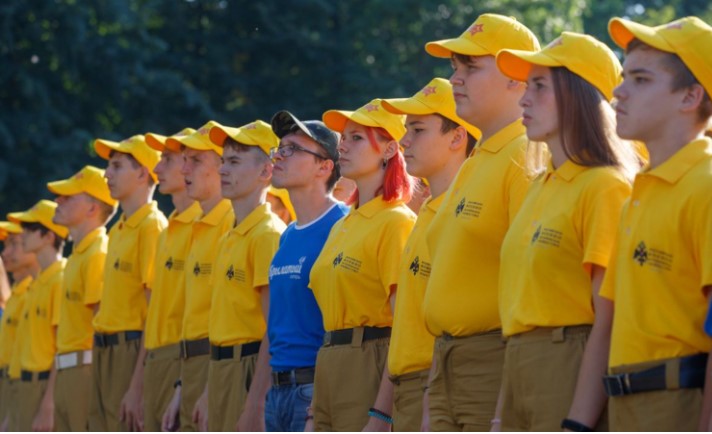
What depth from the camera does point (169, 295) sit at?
9641mm

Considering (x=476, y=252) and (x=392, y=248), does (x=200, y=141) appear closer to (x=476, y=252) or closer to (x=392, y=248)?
(x=392, y=248)

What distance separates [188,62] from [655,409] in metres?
20.6

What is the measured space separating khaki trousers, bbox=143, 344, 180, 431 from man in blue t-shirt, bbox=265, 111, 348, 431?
1.64m

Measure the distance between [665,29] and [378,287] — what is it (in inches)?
101

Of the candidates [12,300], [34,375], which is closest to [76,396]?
[34,375]

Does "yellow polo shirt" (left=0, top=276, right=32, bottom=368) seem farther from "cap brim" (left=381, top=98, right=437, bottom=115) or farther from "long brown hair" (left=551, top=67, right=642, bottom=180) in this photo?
"long brown hair" (left=551, top=67, right=642, bottom=180)

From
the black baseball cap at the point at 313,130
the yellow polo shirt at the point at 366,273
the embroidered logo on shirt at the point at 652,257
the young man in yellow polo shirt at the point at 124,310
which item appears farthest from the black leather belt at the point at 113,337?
the embroidered logo on shirt at the point at 652,257

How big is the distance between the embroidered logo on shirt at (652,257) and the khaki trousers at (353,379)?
8.33 feet

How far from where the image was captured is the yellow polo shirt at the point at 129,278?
10.4 metres

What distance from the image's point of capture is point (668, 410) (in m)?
4.85

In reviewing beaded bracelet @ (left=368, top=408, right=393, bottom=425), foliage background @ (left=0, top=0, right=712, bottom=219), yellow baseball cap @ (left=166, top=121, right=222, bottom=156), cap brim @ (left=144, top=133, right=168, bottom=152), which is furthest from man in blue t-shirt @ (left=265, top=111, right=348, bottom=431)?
foliage background @ (left=0, top=0, right=712, bottom=219)

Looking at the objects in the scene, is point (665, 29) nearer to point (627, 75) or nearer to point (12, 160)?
point (627, 75)

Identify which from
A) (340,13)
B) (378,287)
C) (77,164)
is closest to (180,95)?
(77,164)

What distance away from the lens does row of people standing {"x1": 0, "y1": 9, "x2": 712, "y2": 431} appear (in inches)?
198
